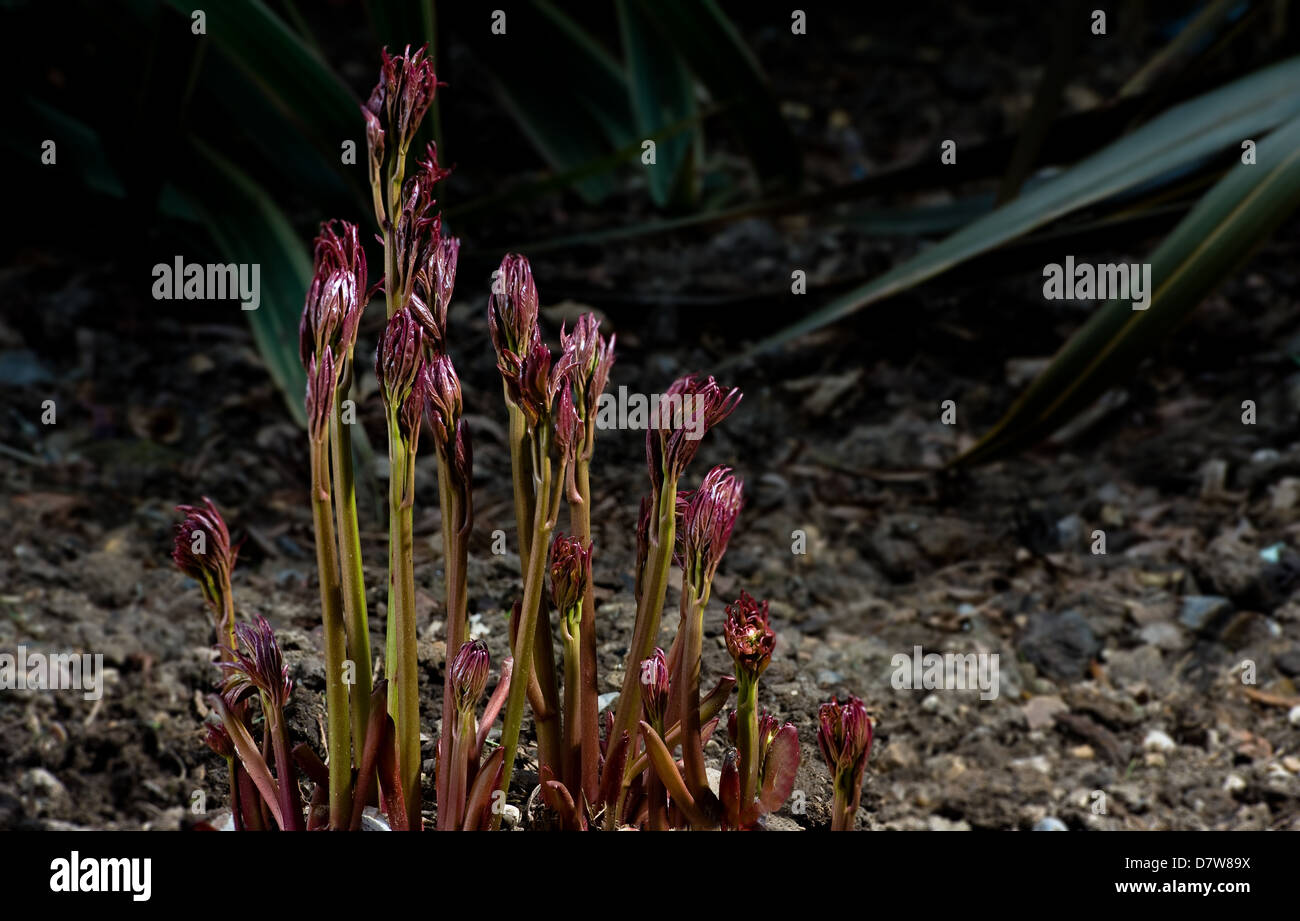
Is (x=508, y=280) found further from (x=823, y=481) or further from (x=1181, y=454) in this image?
(x=1181, y=454)

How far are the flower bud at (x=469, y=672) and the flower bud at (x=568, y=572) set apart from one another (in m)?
Result: 0.06

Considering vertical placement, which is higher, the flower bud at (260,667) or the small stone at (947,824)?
the flower bud at (260,667)

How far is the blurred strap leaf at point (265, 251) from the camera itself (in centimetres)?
175

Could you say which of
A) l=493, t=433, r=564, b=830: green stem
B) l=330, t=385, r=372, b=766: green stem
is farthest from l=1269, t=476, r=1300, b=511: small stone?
l=330, t=385, r=372, b=766: green stem

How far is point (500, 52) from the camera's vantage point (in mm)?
2379

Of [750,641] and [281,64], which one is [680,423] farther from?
[281,64]

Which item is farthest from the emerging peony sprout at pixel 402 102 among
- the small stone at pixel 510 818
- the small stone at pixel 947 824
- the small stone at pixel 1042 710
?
the small stone at pixel 1042 710

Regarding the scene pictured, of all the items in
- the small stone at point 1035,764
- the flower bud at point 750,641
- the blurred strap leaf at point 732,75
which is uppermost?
the blurred strap leaf at point 732,75

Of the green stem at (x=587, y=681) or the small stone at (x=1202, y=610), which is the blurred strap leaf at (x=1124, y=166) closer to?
the small stone at (x=1202, y=610)

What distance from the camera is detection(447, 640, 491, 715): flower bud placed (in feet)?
2.69

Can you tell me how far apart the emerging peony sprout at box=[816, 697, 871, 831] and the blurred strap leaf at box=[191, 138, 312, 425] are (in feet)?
3.40

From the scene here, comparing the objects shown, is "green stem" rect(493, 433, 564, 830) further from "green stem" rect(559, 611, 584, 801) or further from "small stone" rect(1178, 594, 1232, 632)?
"small stone" rect(1178, 594, 1232, 632)
